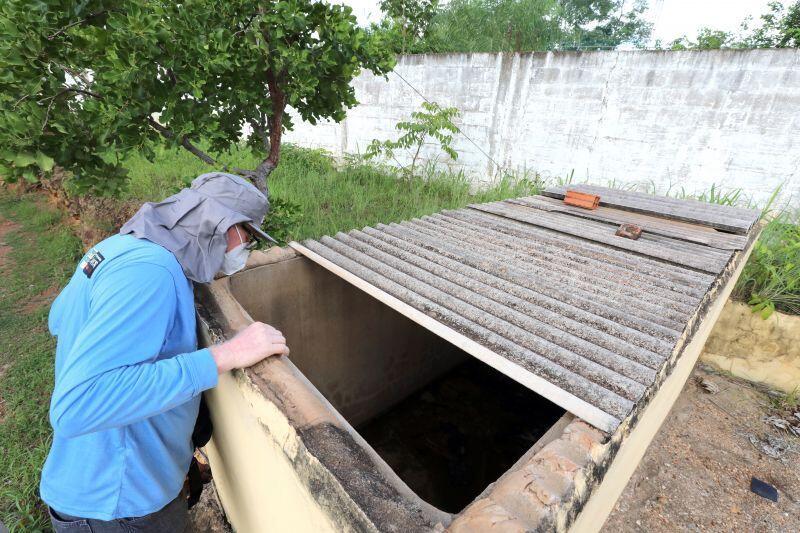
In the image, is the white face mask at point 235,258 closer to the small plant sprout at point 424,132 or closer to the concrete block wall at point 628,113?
the small plant sprout at point 424,132

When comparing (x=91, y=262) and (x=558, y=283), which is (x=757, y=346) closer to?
(x=558, y=283)

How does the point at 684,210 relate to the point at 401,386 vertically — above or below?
above

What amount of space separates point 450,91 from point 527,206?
15.4 ft

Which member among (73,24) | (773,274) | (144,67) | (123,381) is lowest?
(773,274)

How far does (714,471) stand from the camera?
11.7 feet

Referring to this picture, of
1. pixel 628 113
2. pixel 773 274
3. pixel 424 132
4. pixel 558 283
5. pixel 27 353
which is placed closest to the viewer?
pixel 558 283

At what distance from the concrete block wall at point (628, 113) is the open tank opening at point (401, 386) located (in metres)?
3.94

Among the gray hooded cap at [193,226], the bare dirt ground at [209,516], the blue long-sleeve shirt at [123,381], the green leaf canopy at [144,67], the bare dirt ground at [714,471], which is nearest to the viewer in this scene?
the blue long-sleeve shirt at [123,381]

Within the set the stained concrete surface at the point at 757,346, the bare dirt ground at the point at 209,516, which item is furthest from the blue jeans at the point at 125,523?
the stained concrete surface at the point at 757,346

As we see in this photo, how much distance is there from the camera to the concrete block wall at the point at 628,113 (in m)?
5.15

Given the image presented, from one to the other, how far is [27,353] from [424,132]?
668 centimetres

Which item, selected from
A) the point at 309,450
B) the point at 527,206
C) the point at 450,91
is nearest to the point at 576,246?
the point at 527,206

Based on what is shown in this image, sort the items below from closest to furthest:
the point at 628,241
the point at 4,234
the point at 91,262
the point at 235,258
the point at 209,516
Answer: the point at 91,262 < the point at 235,258 < the point at 209,516 < the point at 628,241 < the point at 4,234

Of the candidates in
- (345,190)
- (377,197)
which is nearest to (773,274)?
(377,197)
